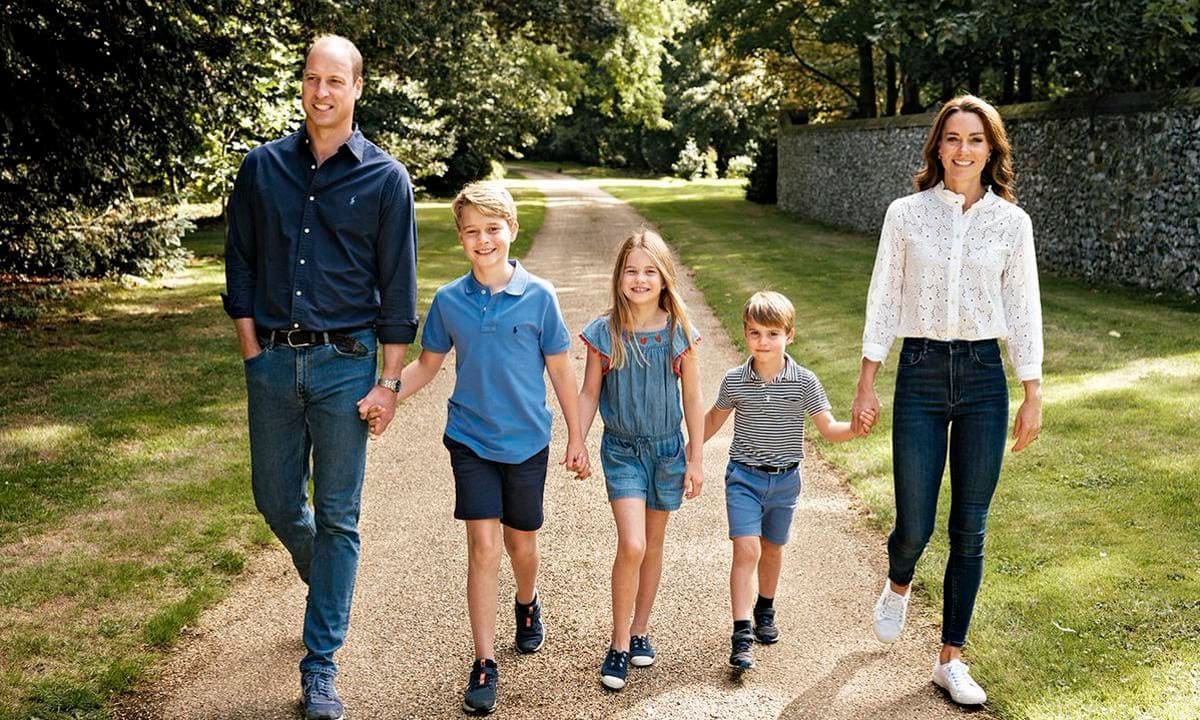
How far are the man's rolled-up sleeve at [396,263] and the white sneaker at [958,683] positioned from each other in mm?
2321

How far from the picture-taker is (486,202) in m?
4.03

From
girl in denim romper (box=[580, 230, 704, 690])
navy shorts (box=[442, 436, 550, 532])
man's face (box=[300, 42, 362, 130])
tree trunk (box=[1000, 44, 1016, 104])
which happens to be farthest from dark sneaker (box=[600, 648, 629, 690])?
tree trunk (box=[1000, 44, 1016, 104])

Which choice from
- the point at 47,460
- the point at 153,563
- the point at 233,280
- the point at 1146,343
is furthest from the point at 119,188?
the point at 1146,343

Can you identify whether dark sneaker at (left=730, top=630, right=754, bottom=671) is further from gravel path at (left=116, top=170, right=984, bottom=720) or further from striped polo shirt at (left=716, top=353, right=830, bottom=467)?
striped polo shirt at (left=716, top=353, right=830, bottom=467)

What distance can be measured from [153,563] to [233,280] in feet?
7.14

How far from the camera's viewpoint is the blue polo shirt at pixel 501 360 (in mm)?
4066

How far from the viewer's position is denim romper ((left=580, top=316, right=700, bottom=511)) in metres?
4.25

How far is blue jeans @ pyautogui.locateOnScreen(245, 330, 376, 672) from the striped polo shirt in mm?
1484

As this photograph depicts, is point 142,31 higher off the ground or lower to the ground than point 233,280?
higher

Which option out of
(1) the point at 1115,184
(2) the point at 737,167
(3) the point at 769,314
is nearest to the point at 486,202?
(3) the point at 769,314

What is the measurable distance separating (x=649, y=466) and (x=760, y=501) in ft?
1.60

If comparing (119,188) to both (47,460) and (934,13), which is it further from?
(934,13)

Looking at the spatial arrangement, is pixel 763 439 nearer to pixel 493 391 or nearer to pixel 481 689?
pixel 493 391

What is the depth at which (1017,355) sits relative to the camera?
397 centimetres
